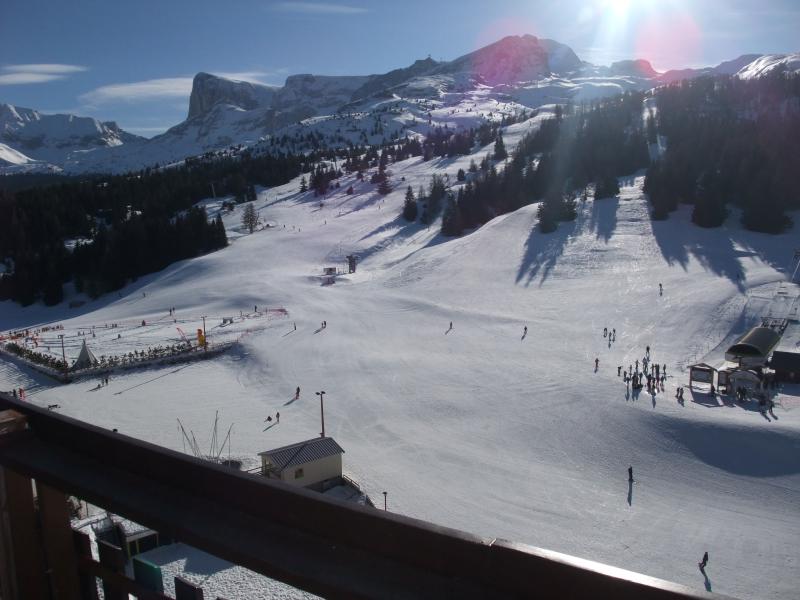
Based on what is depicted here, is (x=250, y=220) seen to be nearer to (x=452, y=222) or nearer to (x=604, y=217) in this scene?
(x=452, y=222)

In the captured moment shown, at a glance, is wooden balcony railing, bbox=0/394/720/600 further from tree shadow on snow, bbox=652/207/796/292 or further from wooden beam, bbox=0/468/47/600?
tree shadow on snow, bbox=652/207/796/292

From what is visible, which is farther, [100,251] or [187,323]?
[100,251]

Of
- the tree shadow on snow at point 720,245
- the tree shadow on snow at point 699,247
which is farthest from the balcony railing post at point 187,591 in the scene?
the tree shadow on snow at point 720,245

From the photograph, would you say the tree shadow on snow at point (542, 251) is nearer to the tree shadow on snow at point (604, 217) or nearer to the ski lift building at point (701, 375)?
the tree shadow on snow at point (604, 217)

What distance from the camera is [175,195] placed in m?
75.4

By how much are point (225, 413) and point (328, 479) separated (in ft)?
24.4

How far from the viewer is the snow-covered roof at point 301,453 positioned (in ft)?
50.1

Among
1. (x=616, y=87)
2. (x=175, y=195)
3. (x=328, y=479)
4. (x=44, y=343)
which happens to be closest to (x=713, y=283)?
(x=328, y=479)

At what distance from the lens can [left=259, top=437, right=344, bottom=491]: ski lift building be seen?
1519 cm

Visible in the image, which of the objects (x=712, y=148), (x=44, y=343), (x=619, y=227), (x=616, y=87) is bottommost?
(x=44, y=343)

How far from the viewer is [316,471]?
15.5 m

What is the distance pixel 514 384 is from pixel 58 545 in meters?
23.0

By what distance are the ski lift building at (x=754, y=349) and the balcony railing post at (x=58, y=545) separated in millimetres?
27660

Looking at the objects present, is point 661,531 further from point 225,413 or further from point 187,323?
point 187,323
